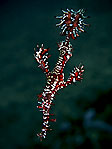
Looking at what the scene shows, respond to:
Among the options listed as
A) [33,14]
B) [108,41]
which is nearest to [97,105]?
[108,41]

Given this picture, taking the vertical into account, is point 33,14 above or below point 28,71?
above

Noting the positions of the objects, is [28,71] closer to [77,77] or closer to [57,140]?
[57,140]

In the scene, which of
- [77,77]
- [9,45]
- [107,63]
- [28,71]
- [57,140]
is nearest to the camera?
[77,77]

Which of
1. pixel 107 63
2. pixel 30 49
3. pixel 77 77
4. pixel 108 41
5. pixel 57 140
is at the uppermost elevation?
pixel 30 49

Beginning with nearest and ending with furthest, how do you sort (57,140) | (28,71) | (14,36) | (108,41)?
(57,140)
(28,71)
(108,41)
(14,36)

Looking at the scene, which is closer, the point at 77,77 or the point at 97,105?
the point at 77,77

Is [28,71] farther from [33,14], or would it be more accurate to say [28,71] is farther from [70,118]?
[33,14]
